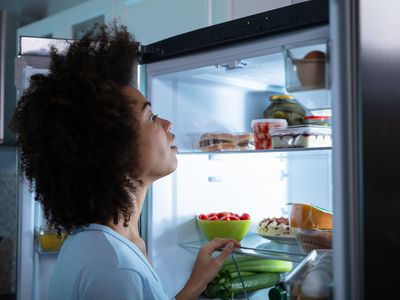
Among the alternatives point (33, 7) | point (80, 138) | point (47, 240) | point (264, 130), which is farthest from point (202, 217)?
point (33, 7)

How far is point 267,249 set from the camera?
1336mm

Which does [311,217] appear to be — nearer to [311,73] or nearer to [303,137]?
[303,137]

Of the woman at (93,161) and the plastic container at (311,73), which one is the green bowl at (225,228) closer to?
the woman at (93,161)

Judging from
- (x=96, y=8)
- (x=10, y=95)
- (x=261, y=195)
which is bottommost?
(x=261, y=195)

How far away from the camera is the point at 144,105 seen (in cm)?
120

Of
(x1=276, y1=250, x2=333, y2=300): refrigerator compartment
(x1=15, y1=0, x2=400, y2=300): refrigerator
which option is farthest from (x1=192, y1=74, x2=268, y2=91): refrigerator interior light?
(x1=276, y1=250, x2=333, y2=300): refrigerator compartment

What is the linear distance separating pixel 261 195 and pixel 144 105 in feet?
2.19

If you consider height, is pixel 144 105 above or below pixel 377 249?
above

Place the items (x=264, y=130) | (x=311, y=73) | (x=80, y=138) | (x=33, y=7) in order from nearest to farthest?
(x=311, y=73)
(x=80, y=138)
(x=264, y=130)
(x=33, y=7)

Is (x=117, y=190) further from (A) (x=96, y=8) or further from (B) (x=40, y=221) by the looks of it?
(A) (x=96, y=8)

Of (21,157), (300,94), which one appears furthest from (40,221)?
(300,94)

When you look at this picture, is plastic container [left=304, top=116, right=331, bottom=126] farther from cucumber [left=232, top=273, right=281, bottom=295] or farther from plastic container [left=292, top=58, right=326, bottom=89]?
cucumber [left=232, top=273, right=281, bottom=295]

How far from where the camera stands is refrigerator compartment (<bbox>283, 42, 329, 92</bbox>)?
89cm

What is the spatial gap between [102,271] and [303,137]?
64 centimetres
